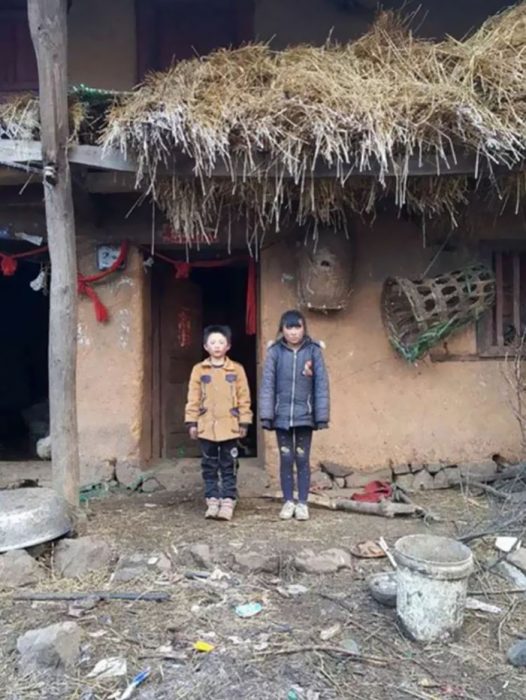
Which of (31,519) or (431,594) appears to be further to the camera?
(31,519)

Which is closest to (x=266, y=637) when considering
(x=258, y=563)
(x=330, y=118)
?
(x=258, y=563)

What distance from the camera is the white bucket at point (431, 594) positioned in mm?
2707

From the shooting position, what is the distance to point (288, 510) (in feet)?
15.0

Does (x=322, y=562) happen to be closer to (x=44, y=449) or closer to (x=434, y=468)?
(x=434, y=468)

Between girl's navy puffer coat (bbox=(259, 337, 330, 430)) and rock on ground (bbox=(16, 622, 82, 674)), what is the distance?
2.16 metres

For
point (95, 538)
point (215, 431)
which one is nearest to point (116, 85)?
point (215, 431)

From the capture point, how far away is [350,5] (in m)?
5.66

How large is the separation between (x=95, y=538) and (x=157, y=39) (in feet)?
14.5

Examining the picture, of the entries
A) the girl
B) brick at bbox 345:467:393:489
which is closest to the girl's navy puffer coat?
the girl

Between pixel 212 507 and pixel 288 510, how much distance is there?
567 millimetres

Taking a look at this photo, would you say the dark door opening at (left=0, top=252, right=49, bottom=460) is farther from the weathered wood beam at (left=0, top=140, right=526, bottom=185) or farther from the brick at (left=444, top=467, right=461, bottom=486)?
the brick at (left=444, top=467, right=461, bottom=486)

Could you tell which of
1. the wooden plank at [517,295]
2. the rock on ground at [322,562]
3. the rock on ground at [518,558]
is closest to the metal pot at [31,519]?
the rock on ground at [322,562]

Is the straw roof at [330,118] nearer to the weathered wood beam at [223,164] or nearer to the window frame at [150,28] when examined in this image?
the weathered wood beam at [223,164]

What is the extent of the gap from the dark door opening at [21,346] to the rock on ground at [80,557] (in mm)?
5455
